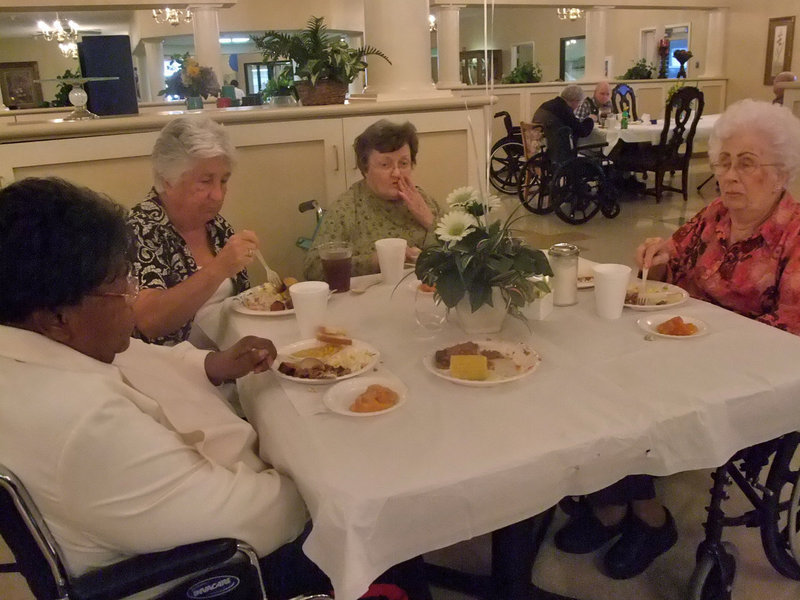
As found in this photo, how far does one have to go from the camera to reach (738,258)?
182cm

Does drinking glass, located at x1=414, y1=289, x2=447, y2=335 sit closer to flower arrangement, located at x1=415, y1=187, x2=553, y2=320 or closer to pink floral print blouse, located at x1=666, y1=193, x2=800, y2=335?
flower arrangement, located at x1=415, y1=187, x2=553, y2=320

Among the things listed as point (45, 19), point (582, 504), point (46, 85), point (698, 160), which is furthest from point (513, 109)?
point (46, 85)

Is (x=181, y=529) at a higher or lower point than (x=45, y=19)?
lower

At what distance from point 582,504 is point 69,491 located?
1.45 meters

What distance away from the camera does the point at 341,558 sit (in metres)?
0.95

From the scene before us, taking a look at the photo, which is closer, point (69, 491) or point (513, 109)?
point (69, 491)

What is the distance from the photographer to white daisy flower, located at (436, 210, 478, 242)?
1418 mm

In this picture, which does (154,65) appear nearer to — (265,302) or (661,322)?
(265,302)

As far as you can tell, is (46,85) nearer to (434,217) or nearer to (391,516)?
(434,217)

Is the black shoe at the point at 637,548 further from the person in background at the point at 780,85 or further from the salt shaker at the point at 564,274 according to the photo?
the person in background at the point at 780,85

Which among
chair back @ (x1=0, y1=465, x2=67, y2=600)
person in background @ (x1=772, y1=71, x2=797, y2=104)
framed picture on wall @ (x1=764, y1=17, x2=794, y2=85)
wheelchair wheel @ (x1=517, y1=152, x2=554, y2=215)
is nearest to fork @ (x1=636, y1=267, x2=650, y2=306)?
chair back @ (x1=0, y1=465, x2=67, y2=600)

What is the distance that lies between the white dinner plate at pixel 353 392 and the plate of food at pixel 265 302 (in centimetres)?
53

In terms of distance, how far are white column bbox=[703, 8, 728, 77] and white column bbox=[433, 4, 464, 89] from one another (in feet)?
16.2

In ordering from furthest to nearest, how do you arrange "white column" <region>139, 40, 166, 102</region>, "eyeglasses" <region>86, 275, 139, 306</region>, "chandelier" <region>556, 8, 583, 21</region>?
"white column" <region>139, 40, 166, 102</region>
"chandelier" <region>556, 8, 583, 21</region>
"eyeglasses" <region>86, 275, 139, 306</region>
